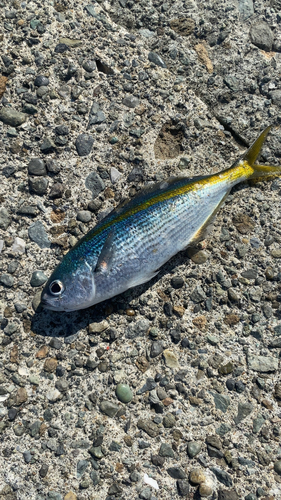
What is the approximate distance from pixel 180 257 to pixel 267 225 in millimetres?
793

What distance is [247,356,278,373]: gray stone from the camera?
2979 millimetres

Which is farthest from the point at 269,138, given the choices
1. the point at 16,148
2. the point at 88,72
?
the point at 16,148

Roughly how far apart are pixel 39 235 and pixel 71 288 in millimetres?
640

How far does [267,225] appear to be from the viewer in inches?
126

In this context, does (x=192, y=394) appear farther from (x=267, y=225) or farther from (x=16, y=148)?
(x=16, y=148)

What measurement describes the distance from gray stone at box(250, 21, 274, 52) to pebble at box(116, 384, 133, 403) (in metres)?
3.17

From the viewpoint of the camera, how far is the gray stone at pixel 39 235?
3.05 m

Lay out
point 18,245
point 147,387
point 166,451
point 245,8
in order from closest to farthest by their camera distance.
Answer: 1. point 166,451
2. point 147,387
3. point 18,245
4. point 245,8

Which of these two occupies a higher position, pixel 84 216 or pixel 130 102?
Answer: pixel 130 102

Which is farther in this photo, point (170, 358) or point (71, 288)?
point (170, 358)

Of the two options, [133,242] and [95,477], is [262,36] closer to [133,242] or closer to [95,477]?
[133,242]

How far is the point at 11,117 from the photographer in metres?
3.11

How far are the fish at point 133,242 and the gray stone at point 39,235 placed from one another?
38 cm

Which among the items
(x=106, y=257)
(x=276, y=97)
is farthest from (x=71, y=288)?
(x=276, y=97)
